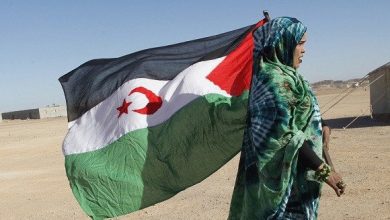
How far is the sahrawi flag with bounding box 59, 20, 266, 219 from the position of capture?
3.99m

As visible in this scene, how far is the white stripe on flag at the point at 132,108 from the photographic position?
4129 millimetres

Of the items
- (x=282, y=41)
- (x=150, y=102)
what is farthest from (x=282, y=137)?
(x=150, y=102)

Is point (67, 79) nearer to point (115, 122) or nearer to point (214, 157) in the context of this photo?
point (115, 122)

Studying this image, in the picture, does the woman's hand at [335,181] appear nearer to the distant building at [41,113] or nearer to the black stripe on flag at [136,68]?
the black stripe on flag at [136,68]

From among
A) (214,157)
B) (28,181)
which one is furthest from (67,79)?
(28,181)

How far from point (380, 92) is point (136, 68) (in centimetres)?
1574

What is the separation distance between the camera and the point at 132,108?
426 centimetres

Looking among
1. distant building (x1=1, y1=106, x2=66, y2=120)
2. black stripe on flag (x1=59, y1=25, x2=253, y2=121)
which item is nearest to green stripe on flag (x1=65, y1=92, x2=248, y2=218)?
black stripe on flag (x1=59, y1=25, x2=253, y2=121)

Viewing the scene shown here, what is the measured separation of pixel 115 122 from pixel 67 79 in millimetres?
693

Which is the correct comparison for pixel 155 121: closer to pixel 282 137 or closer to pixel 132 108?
pixel 132 108

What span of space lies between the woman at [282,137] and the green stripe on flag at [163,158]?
118cm

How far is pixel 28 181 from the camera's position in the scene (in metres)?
11.4

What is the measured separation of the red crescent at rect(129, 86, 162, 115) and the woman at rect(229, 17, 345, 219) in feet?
5.17

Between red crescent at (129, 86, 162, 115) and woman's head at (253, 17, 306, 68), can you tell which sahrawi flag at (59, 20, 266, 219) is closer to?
red crescent at (129, 86, 162, 115)
